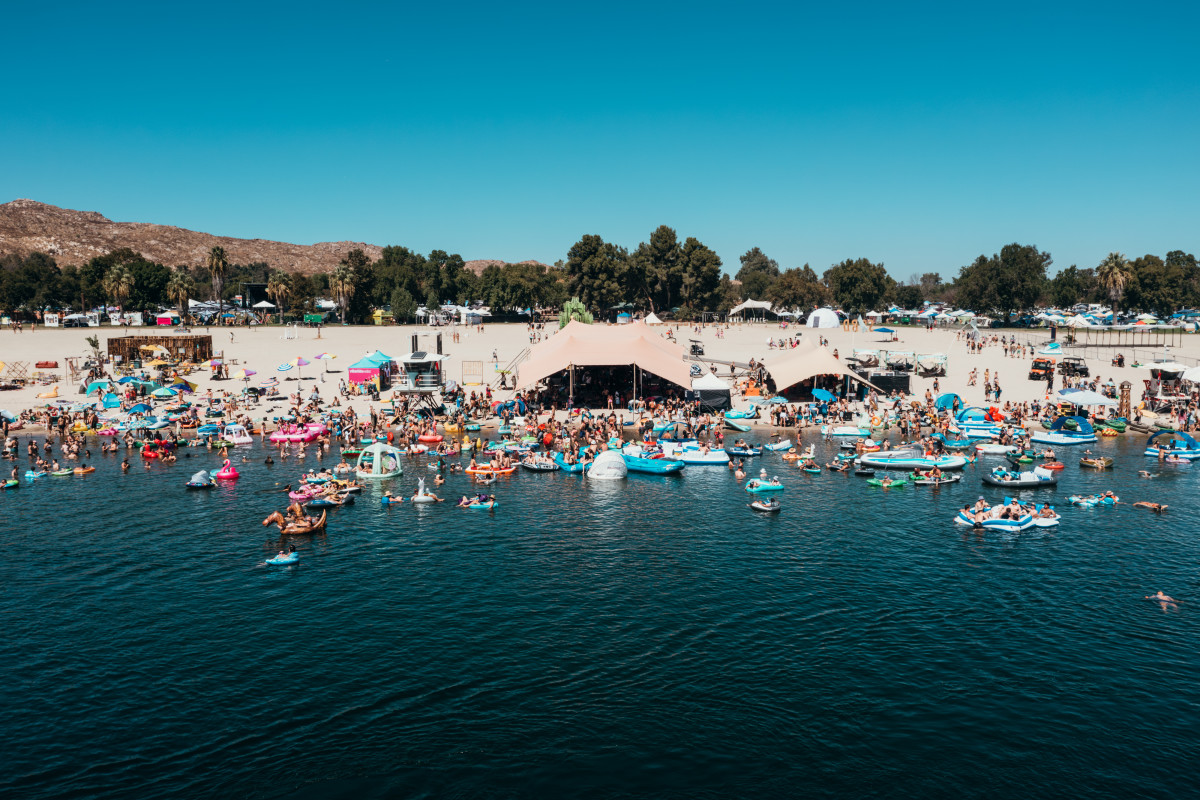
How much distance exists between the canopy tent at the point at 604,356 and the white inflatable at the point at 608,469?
15762 mm

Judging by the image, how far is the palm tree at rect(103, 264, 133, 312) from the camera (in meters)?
145

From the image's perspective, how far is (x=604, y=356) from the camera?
69875mm

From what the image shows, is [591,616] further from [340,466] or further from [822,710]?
[340,466]

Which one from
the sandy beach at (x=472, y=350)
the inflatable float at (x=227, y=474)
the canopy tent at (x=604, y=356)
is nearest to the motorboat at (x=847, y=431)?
the sandy beach at (x=472, y=350)

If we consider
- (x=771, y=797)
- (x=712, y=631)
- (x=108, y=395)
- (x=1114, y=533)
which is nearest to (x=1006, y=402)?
(x=1114, y=533)

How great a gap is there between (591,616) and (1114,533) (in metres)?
27.7

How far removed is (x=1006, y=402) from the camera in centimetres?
7162

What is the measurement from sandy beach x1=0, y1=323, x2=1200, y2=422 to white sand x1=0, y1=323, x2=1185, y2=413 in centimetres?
12

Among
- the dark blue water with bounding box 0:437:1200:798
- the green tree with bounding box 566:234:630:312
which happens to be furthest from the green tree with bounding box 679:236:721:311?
the dark blue water with bounding box 0:437:1200:798

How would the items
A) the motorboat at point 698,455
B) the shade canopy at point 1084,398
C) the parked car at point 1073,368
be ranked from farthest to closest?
the parked car at point 1073,368, the shade canopy at point 1084,398, the motorboat at point 698,455

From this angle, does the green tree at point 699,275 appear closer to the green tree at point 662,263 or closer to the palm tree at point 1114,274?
the green tree at point 662,263

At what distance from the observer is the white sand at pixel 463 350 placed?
81.6 meters

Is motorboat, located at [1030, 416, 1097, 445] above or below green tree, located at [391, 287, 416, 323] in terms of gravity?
below

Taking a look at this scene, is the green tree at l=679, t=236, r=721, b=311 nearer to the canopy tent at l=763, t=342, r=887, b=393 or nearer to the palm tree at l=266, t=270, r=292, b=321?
the palm tree at l=266, t=270, r=292, b=321
